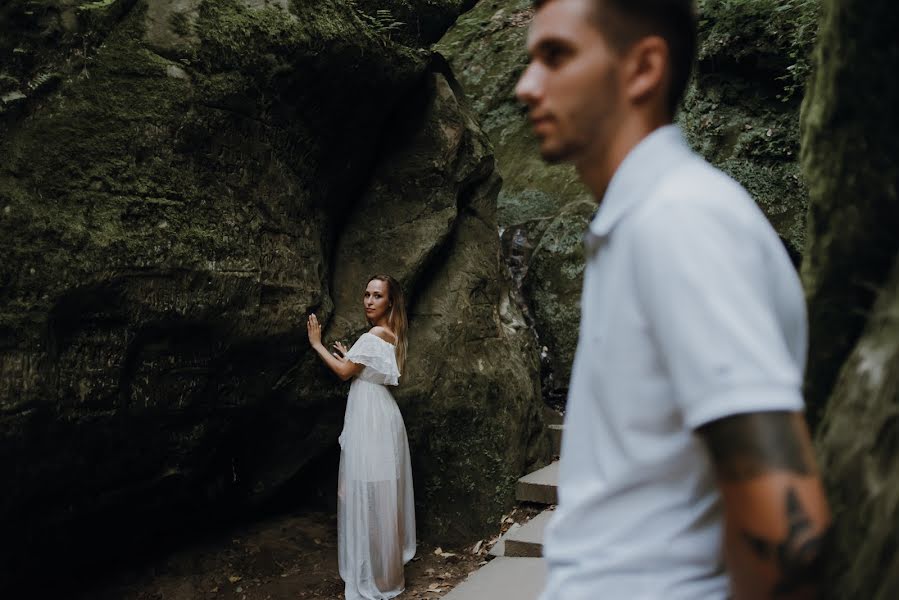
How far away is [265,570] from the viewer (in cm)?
641

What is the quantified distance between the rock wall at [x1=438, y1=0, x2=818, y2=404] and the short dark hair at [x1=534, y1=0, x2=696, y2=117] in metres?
6.71

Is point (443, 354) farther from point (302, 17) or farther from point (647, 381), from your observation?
point (647, 381)

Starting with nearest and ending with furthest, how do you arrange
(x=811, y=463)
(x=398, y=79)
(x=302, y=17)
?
(x=811, y=463)
(x=302, y=17)
(x=398, y=79)

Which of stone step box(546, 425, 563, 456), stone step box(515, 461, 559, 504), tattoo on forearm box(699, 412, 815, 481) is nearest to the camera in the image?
tattoo on forearm box(699, 412, 815, 481)

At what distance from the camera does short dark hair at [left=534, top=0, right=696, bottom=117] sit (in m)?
1.10

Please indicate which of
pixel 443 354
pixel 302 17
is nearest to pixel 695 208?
pixel 302 17

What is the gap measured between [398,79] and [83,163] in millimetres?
2796

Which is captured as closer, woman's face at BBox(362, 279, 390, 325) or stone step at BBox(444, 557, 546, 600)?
stone step at BBox(444, 557, 546, 600)

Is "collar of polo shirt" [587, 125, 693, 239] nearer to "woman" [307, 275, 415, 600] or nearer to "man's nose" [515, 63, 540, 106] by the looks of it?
"man's nose" [515, 63, 540, 106]

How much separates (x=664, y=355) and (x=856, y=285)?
0.41 metres

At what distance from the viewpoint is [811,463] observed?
0.83 meters

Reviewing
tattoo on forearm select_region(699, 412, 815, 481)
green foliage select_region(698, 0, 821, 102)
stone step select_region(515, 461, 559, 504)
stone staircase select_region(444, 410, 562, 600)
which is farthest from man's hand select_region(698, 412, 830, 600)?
green foliage select_region(698, 0, 821, 102)

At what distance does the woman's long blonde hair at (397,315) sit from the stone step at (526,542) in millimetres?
1606

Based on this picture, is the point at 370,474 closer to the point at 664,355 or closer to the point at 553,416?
the point at 553,416
